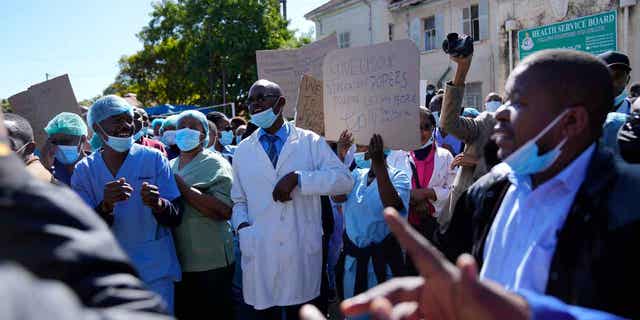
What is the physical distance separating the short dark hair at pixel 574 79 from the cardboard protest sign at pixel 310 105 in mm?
2907

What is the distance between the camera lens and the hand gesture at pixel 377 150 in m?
3.42

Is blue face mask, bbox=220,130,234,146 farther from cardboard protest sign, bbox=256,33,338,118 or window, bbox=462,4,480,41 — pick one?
window, bbox=462,4,480,41

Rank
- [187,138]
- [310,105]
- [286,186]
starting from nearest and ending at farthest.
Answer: [286,186]
[187,138]
[310,105]

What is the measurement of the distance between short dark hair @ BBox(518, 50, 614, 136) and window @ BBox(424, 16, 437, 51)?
21683mm

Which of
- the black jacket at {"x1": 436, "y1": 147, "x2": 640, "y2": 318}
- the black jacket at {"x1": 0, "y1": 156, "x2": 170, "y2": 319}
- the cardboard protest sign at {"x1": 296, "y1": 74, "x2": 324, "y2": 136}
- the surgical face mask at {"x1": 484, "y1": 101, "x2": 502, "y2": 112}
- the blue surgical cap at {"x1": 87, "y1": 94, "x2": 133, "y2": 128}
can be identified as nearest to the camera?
the black jacket at {"x1": 0, "y1": 156, "x2": 170, "y2": 319}

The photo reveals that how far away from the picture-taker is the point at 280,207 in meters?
3.53

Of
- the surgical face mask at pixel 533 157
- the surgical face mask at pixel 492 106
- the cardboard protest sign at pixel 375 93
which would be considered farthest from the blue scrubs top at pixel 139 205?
the surgical face mask at pixel 492 106

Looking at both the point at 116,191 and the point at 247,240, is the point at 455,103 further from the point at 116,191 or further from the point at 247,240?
the point at 116,191

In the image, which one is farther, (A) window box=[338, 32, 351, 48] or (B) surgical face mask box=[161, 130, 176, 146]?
(A) window box=[338, 32, 351, 48]

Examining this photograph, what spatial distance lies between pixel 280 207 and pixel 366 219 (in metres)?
0.59

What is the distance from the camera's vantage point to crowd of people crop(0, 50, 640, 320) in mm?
910

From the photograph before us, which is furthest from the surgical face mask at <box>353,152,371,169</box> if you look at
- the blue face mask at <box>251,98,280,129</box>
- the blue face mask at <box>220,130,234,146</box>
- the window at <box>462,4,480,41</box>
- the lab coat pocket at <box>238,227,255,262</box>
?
the window at <box>462,4,480,41</box>

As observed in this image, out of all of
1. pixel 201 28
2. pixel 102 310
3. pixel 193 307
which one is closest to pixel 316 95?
pixel 193 307

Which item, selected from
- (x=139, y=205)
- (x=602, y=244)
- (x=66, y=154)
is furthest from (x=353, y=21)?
(x=602, y=244)
